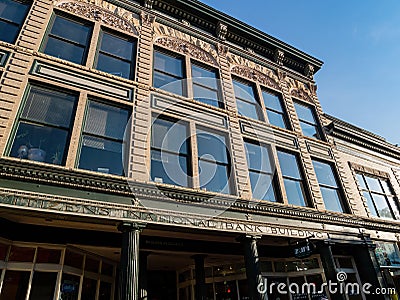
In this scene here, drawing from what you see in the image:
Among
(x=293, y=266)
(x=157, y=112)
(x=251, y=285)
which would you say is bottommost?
(x=251, y=285)

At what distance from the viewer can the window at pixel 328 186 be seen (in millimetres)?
13055

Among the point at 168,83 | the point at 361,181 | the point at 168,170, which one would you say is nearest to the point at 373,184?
the point at 361,181

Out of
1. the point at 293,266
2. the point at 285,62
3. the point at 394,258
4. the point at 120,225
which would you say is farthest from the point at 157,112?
the point at 394,258

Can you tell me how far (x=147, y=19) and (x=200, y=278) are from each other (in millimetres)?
11333

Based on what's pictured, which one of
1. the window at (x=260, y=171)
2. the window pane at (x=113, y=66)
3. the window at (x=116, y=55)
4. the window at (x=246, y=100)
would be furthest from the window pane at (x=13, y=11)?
the window at (x=260, y=171)

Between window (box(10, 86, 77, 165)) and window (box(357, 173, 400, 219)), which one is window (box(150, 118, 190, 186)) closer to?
window (box(10, 86, 77, 165))

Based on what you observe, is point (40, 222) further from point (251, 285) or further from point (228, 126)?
point (228, 126)

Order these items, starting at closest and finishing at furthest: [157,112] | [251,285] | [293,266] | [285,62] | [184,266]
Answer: [251,285]
[157,112]
[293,266]
[184,266]
[285,62]

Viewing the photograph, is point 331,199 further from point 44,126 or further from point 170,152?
point 44,126

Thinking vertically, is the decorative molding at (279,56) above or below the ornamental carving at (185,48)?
above

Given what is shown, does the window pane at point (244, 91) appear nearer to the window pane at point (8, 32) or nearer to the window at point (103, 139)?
the window at point (103, 139)

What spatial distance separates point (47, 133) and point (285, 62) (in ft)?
46.5

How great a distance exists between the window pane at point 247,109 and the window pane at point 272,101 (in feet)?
3.90

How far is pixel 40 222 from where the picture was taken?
7891 mm
